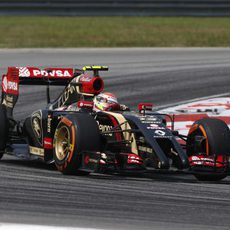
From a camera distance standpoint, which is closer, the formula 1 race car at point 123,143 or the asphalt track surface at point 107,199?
the asphalt track surface at point 107,199

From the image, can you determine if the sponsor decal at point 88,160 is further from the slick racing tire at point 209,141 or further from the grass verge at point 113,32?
the grass verge at point 113,32

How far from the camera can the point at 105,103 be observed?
10984mm

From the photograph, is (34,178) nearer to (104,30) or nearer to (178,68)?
(178,68)

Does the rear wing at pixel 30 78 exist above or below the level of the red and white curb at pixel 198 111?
above

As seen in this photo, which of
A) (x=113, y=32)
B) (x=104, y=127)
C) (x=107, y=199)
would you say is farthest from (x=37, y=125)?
(x=113, y=32)

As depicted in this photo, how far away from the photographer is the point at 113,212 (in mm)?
7871

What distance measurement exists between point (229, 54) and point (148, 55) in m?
2.13

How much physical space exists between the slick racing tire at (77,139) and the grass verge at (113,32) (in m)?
13.8

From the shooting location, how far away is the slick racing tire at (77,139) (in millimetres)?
10008

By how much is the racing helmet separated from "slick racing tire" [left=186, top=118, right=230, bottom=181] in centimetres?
101

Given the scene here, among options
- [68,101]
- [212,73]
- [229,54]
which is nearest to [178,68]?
[212,73]

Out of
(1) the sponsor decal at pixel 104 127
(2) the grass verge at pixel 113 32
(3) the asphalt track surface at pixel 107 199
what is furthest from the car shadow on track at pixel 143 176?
(2) the grass verge at pixel 113 32

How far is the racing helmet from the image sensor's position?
430 inches

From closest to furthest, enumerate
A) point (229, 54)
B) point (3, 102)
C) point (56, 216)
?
point (56, 216) → point (3, 102) → point (229, 54)
